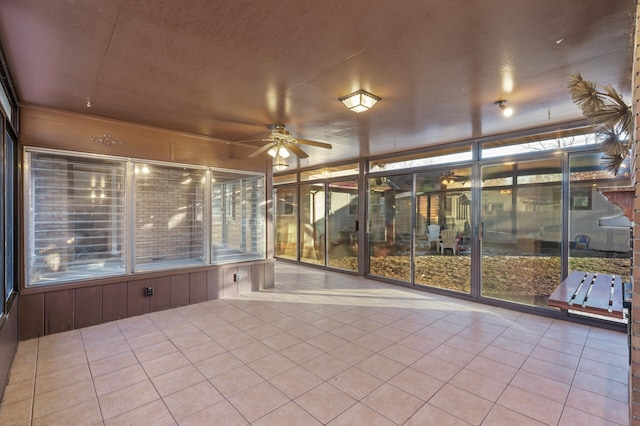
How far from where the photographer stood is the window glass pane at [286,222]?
803 cm

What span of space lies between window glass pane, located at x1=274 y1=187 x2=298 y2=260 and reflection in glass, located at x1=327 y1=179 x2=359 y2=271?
1.19m

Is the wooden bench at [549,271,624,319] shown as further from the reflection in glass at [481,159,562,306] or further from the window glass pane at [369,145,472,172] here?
the window glass pane at [369,145,472,172]

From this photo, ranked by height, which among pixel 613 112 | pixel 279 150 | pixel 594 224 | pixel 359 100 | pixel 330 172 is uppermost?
pixel 359 100

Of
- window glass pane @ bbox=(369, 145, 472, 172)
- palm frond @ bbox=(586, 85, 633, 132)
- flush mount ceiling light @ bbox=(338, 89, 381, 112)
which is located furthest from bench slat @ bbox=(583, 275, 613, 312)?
window glass pane @ bbox=(369, 145, 472, 172)

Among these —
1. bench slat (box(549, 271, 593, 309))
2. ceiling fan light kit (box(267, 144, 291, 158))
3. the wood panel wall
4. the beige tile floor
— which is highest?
ceiling fan light kit (box(267, 144, 291, 158))

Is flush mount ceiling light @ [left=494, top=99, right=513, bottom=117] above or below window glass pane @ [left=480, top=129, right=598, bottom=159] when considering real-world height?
above

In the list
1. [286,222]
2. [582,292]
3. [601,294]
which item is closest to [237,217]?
[286,222]

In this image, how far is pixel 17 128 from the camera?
3.19 m

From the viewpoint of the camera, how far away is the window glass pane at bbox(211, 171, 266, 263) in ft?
16.0

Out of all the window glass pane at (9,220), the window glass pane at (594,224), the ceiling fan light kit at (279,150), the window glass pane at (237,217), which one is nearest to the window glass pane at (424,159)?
the window glass pane at (594,224)

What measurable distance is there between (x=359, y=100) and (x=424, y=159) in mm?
2852

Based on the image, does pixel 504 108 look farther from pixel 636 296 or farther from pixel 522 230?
pixel 636 296

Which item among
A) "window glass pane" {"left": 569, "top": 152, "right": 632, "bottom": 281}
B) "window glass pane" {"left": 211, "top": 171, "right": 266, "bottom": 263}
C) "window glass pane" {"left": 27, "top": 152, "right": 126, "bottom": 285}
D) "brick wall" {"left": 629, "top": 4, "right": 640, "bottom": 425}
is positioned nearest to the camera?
"brick wall" {"left": 629, "top": 4, "right": 640, "bottom": 425}

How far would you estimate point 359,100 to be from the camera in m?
2.96
